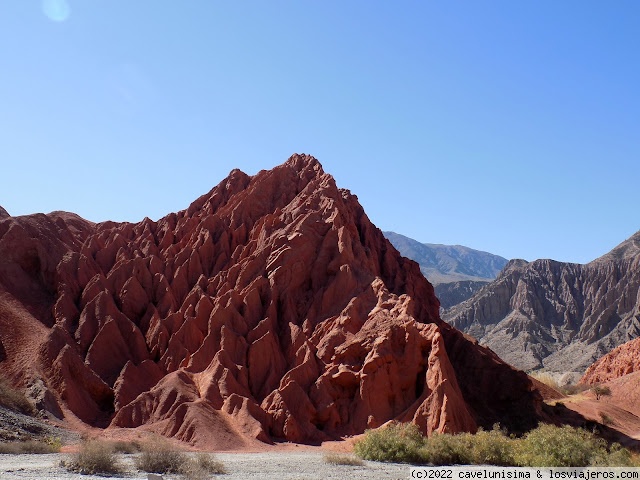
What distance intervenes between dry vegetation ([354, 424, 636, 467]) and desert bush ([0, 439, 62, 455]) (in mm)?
15724

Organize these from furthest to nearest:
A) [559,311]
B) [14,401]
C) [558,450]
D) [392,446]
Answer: [559,311] < [14,401] < [392,446] < [558,450]

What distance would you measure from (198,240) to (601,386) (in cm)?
4455

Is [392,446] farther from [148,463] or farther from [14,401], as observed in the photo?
[14,401]

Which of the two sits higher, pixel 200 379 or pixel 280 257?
pixel 280 257

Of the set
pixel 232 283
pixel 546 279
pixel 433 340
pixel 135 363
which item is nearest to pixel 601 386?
pixel 433 340

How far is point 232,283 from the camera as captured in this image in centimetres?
5556

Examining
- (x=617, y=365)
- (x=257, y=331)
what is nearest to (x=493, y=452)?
(x=257, y=331)

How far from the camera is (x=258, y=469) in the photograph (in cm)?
2856

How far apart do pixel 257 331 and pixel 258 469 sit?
21.7 m

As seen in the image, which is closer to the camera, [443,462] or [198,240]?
[443,462]

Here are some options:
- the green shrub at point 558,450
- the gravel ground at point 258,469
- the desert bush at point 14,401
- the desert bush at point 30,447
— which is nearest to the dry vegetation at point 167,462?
the gravel ground at point 258,469

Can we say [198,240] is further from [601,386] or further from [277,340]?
[601,386]

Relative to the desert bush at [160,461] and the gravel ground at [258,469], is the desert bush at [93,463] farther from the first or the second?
the desert bush at [160,461]

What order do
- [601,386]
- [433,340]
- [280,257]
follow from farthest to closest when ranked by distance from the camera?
[601,386] → [280,257] → [433,340]
